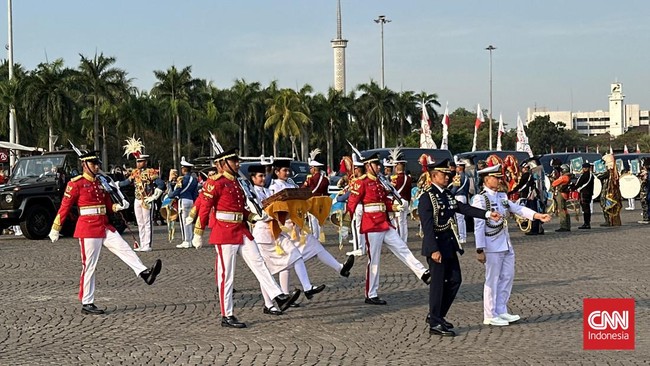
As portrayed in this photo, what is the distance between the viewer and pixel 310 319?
34.0ft

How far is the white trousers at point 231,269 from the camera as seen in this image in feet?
32.8

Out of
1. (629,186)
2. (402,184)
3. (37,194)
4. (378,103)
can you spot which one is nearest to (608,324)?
(402,184)

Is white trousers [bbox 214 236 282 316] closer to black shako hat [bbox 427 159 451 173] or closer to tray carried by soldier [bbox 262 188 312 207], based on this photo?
tray carried by soldier [bbox 262 188 312 207]

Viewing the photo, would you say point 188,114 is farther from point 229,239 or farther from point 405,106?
point 229,239

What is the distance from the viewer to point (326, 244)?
20.1 metres

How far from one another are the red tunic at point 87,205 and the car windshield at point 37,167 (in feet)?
38.5

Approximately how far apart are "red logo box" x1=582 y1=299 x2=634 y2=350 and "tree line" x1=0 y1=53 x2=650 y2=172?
4341 centimetres

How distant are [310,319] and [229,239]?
4.10 ft

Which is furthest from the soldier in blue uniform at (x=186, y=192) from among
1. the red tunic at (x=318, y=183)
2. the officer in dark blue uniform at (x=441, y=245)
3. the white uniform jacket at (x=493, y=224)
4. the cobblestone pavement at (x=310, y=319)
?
the officer in dark blue uniform at (x=441, y=245)

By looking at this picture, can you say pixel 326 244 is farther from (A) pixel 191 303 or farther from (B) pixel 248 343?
(B) pixel 248 343

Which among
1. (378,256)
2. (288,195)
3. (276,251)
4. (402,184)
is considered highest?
(288,195)

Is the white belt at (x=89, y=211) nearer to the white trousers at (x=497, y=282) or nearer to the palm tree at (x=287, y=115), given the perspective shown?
the white trousers at (x=497, y=282)

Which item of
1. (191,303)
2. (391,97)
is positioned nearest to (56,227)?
(191,303)

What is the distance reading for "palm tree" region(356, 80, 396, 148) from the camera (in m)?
83.2
